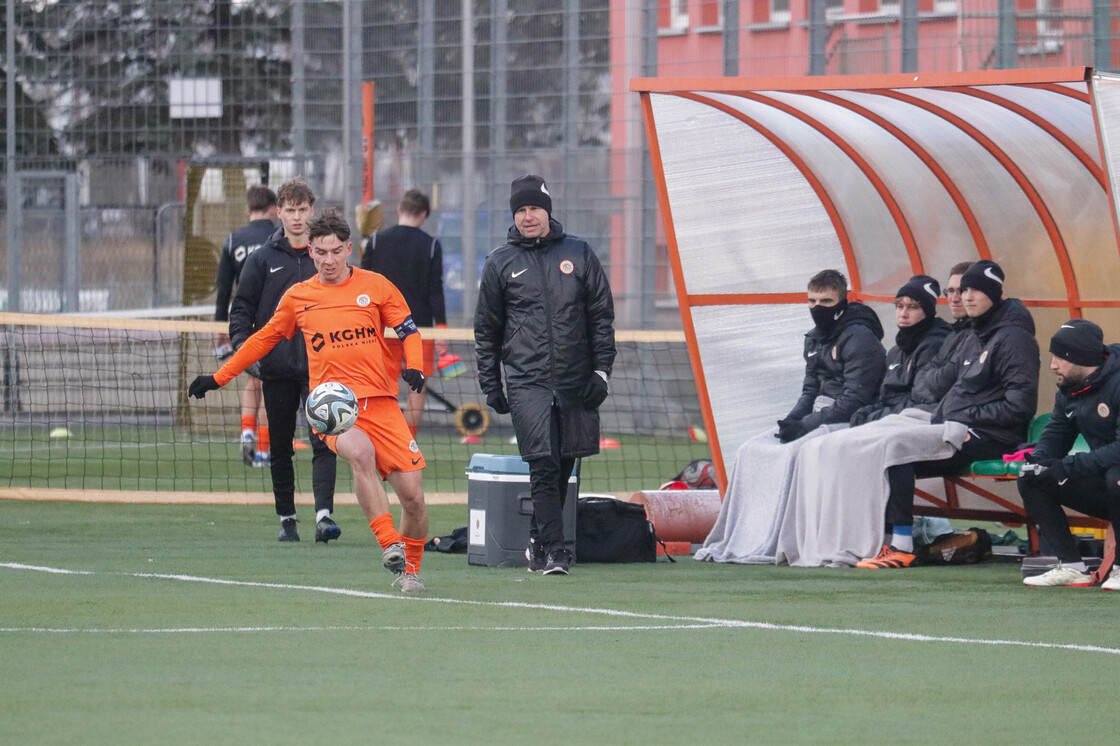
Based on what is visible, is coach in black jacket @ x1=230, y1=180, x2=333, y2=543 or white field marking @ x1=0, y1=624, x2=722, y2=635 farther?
coach in black jacket @ x1=230, y1=180, x2=333, y2=543

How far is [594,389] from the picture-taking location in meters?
9.71

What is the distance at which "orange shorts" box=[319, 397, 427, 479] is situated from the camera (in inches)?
343

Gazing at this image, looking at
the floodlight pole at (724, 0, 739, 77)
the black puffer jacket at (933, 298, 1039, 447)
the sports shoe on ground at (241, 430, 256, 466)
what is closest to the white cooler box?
the black puffer jacket at (933, 298, 1039, 447)

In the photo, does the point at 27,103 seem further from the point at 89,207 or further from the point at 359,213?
the point at 359,213

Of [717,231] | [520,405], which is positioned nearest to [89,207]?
[717,231]

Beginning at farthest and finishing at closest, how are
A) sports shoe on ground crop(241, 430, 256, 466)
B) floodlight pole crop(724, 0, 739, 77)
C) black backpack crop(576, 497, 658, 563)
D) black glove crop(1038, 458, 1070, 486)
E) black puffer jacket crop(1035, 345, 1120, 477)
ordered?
floodlight pole crop(724, 0, 739, 77), sports shoe on ground crop(241, 430, 256, 466), black backpack crop(576, 497, 658, 563), black glove crop(1038, 458, 1070, 486), black puffer jacket crop(1035, 345, 1120, 477)

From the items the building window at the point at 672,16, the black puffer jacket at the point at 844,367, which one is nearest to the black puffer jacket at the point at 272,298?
the black puffer jacket at the point at 844,367

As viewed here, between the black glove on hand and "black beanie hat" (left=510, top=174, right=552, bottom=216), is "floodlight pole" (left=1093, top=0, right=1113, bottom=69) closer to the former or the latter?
the black glove on hand

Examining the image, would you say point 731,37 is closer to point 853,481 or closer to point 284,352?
point 284,352

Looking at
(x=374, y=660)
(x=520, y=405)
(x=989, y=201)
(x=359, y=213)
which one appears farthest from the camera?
(x=359, y=213)

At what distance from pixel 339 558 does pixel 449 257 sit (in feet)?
31.2

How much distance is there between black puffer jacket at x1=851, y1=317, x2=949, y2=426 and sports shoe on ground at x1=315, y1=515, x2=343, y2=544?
3.09 m

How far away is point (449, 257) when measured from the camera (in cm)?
1952

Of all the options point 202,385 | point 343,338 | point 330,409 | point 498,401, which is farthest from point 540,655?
point 498,401
